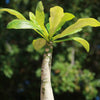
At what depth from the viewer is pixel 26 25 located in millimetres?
218

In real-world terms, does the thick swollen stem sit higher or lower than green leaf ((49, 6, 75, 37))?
lower

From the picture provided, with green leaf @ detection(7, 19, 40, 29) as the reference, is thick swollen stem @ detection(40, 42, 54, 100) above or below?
below

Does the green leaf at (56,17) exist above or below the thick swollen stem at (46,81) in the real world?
above

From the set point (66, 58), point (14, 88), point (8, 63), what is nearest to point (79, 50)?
point (66, 58)

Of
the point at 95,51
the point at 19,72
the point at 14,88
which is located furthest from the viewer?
the point at 14,88

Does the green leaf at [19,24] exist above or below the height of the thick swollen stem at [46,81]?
above

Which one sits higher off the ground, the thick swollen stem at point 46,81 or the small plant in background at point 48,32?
the small plant in background at point 48,32

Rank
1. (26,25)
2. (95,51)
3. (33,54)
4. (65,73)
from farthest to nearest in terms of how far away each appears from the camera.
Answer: (95,51) → (33,54) → (65,73) → (26,25)

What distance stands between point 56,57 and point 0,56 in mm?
332

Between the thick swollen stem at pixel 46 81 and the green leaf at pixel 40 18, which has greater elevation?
the green leaf at pixel 40 18

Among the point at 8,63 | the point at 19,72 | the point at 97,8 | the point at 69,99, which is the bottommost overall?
the point at 69,99

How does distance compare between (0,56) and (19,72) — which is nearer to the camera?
(0,56)

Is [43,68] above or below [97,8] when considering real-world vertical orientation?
below

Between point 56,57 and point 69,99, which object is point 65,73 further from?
point 69,99
